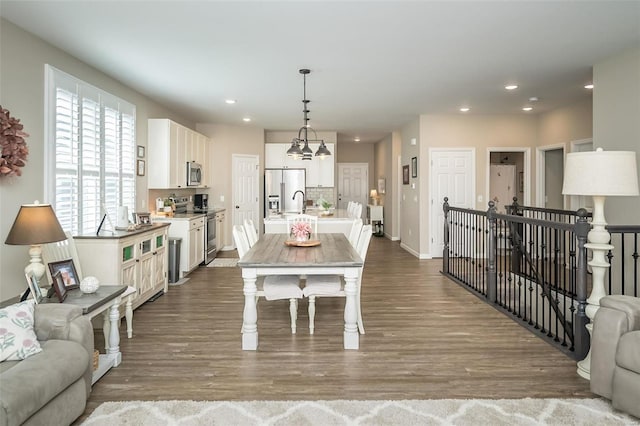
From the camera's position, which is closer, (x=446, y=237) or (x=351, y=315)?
(x=351, y=315)

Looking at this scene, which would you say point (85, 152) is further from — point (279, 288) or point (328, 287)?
point (328, 287)

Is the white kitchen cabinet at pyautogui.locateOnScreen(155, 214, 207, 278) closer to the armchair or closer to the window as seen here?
the window

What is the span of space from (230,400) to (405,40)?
3360mm

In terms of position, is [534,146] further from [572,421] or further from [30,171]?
[30,171]

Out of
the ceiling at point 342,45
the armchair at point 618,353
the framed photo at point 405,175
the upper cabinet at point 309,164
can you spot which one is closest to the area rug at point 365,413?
the armchair at point 618,353

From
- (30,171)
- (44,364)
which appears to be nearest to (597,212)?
(44,364)

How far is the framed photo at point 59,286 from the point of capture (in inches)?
110

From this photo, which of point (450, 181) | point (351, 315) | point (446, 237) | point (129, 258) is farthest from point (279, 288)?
point (450, 181)

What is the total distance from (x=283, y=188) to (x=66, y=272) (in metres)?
6.44

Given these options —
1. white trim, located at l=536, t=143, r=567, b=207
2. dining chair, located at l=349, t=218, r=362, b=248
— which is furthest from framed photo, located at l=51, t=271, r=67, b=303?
white trim, located at l=536, t=143, r=567, b=207

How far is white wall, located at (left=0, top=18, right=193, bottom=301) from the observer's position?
338cm

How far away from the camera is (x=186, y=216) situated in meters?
6.43

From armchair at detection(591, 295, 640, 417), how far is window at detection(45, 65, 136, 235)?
178 inches

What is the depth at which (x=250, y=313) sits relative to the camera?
11.0 feet
